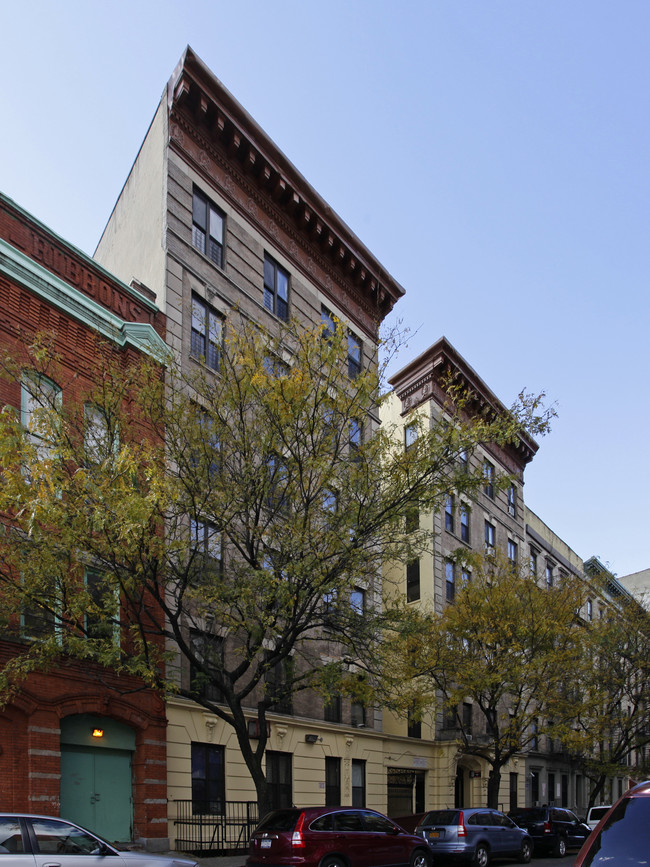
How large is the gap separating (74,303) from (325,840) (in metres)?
12.6

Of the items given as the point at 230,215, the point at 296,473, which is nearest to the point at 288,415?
the point at 296,473

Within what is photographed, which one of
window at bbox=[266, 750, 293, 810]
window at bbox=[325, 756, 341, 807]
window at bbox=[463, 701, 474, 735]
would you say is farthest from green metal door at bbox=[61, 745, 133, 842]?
window at bbox=[463, 701, 474, 735]

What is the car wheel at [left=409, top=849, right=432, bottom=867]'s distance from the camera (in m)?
17.4

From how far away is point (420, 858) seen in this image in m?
17.9

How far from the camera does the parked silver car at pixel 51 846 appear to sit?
1010 cm

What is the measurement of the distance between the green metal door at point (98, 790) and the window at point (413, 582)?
1966 cm

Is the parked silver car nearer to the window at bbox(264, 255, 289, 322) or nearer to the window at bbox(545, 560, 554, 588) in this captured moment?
the window at bbox(264, 255, 289, 322)

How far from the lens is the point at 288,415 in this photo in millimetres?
15727

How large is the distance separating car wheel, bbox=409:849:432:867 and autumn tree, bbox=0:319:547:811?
3972mm

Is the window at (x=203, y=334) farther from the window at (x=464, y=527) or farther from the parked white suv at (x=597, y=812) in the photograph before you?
the window at (x=464, y=527)

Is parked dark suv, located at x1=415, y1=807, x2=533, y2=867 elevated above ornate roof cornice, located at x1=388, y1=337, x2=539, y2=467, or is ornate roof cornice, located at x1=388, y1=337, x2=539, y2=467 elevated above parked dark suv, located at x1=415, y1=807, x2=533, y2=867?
ornate roof cornice, located at x1=388, y1=337, x2=539, y2=467

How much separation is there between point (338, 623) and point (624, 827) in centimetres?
1065

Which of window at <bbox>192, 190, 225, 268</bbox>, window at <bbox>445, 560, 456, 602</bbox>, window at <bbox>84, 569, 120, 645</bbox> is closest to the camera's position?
window at <bbox>84, 569, 120, 645</bbox>

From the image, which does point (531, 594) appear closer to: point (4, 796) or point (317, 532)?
point (317, 532)
